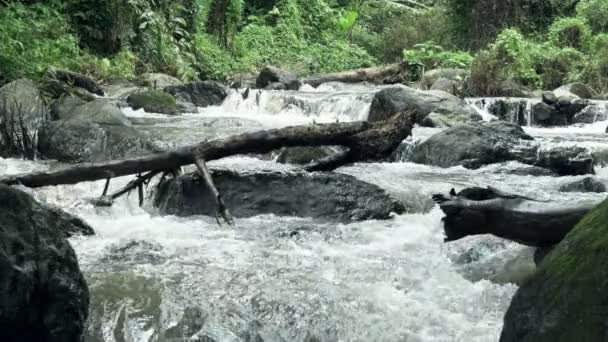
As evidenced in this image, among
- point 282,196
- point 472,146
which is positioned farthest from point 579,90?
point 282,196

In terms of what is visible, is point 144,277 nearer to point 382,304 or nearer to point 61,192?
point 382,304

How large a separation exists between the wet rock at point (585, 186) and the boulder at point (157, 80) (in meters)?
11.0

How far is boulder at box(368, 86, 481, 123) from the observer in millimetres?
12008

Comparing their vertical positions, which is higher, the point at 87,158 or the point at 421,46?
the point at 421,46

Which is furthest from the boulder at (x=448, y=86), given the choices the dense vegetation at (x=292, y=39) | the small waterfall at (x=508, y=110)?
the small waterfall at (x=508, y=110)

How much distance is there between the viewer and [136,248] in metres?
5.15

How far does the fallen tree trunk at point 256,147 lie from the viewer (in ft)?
19.0

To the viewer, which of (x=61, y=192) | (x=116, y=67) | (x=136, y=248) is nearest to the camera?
(x=136, y=248)

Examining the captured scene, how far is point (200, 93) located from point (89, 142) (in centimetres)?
731

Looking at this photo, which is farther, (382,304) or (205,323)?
(382,304)

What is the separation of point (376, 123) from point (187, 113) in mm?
8306

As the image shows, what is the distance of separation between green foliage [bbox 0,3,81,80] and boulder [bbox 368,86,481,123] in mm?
6140

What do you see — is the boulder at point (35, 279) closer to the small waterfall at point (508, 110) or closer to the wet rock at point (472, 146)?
the wet rock at point (472, 146)

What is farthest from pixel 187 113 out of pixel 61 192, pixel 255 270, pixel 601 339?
pixel 601 339
